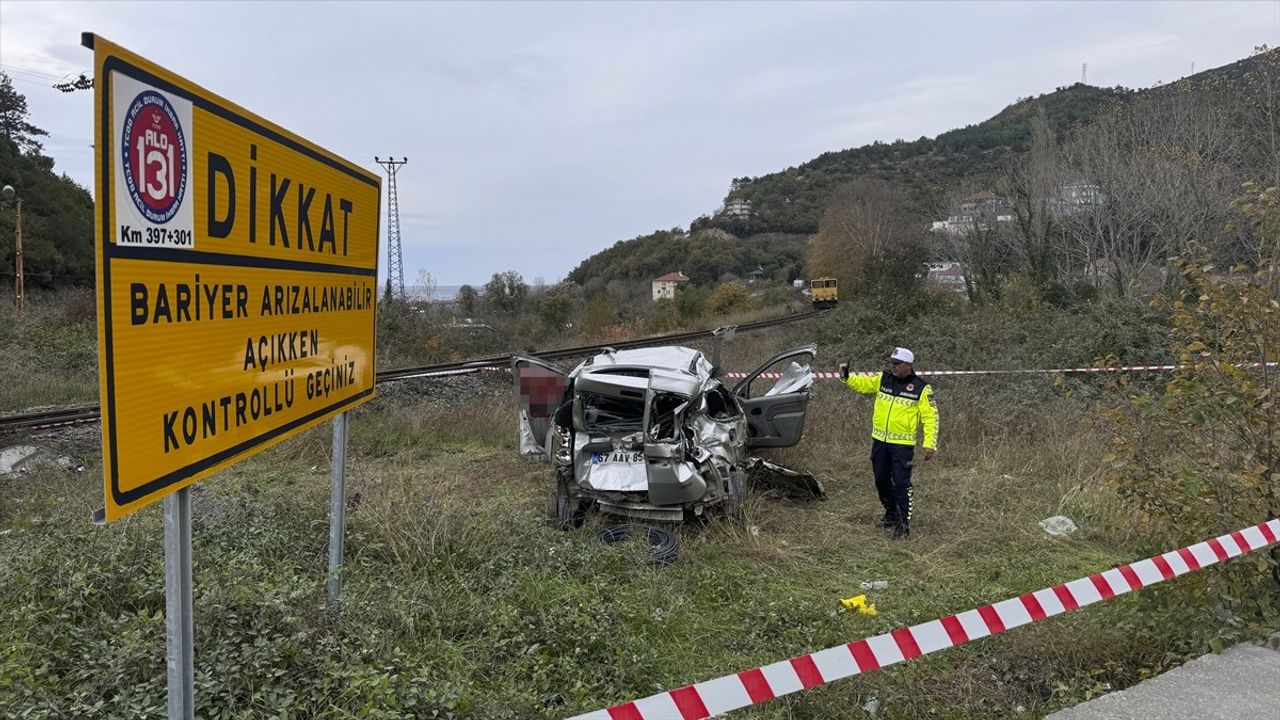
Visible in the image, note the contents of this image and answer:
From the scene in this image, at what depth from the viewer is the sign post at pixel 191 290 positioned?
182cm

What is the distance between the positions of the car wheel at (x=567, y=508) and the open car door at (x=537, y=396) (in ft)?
2.00

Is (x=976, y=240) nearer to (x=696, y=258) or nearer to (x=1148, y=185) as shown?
(x=1148, y=185)

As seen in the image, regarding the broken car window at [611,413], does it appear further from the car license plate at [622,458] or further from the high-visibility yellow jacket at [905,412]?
the high-visibility yellow jacket at [905,412]

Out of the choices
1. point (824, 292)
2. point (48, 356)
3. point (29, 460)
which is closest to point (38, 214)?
point (48, 356)

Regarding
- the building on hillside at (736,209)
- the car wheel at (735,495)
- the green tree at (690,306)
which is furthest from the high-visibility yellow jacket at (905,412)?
the building on hillside at (736,209)

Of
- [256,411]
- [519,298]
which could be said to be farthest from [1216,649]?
[519,298]

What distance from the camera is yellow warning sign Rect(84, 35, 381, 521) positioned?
182 centimetres

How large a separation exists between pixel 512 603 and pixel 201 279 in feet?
8.62

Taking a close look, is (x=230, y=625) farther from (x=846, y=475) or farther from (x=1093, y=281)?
(x=1093, y=281)

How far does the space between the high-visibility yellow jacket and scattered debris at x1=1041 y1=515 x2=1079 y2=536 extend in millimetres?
1192

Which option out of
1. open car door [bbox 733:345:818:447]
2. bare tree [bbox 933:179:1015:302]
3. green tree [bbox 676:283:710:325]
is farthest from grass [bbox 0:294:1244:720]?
green tree [bbox 676:283:710:325]

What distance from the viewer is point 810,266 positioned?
5381 centimetres

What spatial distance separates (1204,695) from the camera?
3291mm

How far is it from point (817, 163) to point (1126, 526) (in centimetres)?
10904
